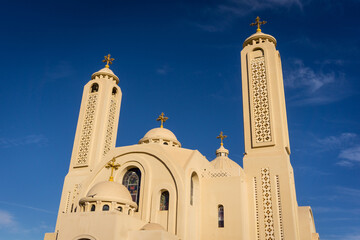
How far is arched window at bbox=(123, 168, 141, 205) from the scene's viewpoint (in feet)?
52.1

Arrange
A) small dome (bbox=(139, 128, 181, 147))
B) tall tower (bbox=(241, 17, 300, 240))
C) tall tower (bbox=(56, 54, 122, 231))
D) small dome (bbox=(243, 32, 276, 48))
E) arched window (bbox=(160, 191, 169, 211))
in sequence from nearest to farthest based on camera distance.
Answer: tall tower (bbox=(241, 17, 300, 240))
arched window (bbox=(160, 191, 169, 211))
tall tower (bbox=(56, 54, 122, 231))
small dome (bbox=(243, 32, 276, 48))
small dome (bbox=(139, 128, 181, 147))

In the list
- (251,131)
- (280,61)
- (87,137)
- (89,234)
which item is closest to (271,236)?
(251,131)

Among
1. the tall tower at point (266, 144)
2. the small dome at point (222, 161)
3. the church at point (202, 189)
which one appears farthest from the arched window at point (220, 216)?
the small dome at point (222, 161)

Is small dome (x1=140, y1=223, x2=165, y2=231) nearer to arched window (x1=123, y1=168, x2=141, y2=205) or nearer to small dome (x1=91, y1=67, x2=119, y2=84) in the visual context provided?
arched window (x1=123, y1=168, x2=141, y2=205)

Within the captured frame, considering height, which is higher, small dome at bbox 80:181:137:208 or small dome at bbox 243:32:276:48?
small dome at bbox 243:32:276:48

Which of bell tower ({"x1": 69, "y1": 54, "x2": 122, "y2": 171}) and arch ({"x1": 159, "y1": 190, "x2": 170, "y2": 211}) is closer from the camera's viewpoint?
arch ({"x1": 159, "y1": 190, "x2": 170, "y2": 211})

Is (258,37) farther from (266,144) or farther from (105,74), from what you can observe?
(105,74)

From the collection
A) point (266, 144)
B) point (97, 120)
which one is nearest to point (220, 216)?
point (266, 144)

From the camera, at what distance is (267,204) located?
14977 mm

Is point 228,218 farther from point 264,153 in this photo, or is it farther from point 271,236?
point 264,153

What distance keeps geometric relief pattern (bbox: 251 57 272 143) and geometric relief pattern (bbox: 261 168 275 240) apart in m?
1.74

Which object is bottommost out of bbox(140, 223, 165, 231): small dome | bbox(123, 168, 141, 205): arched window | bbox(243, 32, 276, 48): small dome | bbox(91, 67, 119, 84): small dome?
bbox(140, 223, 165, 231): small dome

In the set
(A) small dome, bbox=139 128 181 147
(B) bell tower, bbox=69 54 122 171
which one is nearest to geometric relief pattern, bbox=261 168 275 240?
(A) small dome, bbox=139 128 181 147

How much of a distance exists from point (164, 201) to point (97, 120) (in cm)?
757
